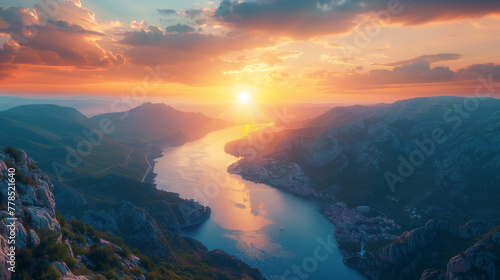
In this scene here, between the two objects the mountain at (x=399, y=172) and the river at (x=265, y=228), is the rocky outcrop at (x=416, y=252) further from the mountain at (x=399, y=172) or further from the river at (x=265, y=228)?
the river at (x=265, y=228)

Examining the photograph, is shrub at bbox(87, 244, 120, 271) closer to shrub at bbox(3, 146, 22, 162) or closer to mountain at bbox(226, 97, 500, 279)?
shrub at bbox(3, 146, 22, 162)

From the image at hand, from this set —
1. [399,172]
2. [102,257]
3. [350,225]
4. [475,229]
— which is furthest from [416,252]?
[399,172]

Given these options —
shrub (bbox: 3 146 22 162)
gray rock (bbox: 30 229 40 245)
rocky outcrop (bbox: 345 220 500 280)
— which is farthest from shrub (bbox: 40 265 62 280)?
rocky outcrop (bbox: 345 220 500 280)

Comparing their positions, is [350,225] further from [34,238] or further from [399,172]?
[34,238]

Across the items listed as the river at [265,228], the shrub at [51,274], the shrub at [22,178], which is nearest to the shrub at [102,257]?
the shrub at [22,178]

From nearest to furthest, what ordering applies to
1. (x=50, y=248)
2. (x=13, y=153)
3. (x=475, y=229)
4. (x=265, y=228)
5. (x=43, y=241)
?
1. (x=50, y=248)
2. (x=43, y=241)
3. (x=13, y=153)
4. (x=475, y=229)
5. (x=265, y=228)

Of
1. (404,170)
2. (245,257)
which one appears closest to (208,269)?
(245,257)

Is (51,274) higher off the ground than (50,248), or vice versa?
(50,248)
